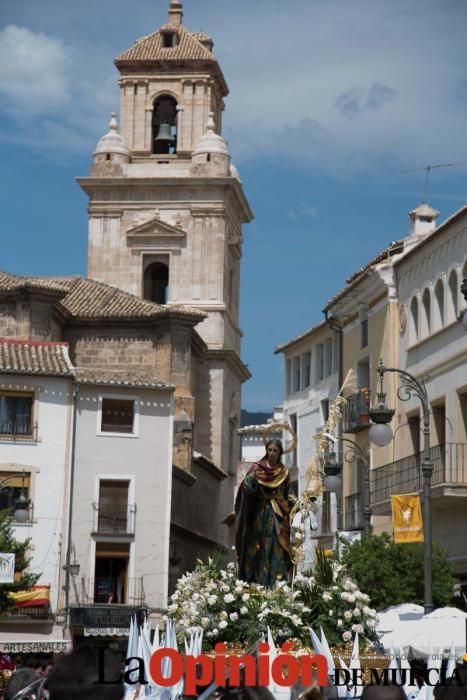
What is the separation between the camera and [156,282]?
74688mm

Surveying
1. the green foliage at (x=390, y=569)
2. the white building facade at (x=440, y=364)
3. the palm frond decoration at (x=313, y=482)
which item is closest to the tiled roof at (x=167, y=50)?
the white building facade at (x=440, y=364)

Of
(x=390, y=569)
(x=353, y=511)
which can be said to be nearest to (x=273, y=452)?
(x=390, y=569)

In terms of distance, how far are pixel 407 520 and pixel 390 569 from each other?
13.4ft

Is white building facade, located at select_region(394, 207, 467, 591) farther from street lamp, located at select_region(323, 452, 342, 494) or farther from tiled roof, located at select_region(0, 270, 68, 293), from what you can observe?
tiled roof, located at select_region(0, 270, 68, 293)

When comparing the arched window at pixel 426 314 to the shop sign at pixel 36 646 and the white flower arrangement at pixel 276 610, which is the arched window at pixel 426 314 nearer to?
the shop sign at pixel 36 646

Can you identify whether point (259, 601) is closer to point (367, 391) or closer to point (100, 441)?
point (367, 391)

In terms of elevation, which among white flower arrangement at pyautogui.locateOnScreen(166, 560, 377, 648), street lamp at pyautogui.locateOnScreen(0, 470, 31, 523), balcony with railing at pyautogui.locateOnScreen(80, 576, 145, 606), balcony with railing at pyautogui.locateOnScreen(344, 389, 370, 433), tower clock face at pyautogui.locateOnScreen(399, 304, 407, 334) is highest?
tower clock face at pyautogui.locateOnScreen(399, 304, 407, 334)

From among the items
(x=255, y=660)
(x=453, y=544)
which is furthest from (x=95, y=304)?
(x=255, y=660)

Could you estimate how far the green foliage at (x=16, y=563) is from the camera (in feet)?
140

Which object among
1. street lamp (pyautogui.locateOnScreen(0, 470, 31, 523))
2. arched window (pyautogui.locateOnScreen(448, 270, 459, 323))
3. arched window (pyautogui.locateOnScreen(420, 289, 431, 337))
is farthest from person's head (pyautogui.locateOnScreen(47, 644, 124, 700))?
arched window (pyautogui.locateOnScreen(420, 289, 431, 337))

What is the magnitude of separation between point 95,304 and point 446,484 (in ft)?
105

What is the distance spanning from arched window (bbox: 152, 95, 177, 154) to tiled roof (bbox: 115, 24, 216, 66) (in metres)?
2.06

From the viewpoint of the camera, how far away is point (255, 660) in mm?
9703

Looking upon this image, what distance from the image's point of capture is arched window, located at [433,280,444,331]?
1606 inches
